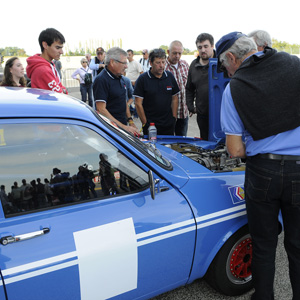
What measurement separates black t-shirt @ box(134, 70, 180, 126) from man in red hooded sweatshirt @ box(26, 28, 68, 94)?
45.9 inches

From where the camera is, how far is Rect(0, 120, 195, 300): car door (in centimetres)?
148

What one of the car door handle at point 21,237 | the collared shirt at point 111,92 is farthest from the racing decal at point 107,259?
the collared shirt at point 111,92

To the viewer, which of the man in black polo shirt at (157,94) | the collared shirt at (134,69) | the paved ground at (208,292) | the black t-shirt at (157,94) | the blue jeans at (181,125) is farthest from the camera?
the collared shirt at (134,69)

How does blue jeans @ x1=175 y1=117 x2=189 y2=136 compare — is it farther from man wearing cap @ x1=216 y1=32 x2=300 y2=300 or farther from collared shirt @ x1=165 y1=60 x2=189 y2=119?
man wearing cap @ x1=216 y1=32 x2=300 y2=300

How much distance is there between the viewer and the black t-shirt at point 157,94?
4.14 metres

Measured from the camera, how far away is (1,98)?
170 cm

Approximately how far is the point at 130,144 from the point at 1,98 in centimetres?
75

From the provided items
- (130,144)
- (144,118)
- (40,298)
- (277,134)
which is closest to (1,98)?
(130,144)

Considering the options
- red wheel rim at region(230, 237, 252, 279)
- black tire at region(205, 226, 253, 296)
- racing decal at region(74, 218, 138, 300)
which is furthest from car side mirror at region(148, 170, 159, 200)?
red wheel rim at region(230, 237, 252, 279)

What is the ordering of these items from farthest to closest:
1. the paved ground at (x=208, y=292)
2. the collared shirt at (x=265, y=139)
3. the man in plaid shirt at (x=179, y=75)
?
1. the man in plaid shirt at (x=179, y=75)
2. the paved ground at (x=208, y=292)
3. the collared shirt at (x=265, y=139)

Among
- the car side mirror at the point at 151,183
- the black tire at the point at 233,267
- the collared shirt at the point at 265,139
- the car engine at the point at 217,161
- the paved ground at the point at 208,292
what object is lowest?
the paved ground at the point at 208,292

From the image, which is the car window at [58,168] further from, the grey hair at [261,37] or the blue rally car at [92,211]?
the grey hair at [261,37]

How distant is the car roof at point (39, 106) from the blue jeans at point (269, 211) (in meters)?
1.04

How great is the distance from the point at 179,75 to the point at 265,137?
11.0 ft
